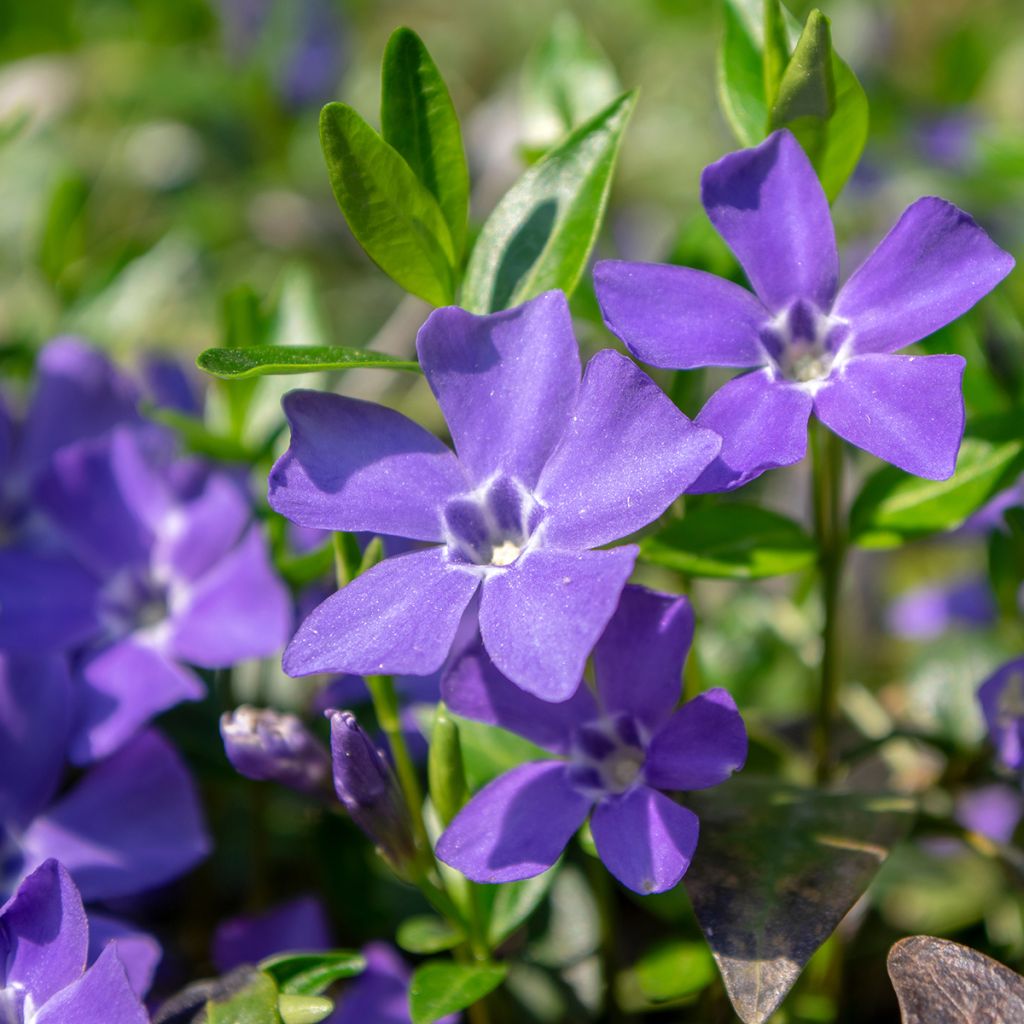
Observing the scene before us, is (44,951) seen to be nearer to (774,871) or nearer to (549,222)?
(774,871)

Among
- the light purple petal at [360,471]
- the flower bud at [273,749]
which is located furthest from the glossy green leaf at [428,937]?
the light purple petal at [360,471]

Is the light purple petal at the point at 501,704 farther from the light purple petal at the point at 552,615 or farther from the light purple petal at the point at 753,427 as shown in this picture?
the light purple petal at the point at 753,427

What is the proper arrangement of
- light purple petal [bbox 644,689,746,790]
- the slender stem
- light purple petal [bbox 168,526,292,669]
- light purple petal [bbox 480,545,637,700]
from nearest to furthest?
1. light purple petal [bbox 480,545,637,700]
2. light purple petal [bbox 644,689,746,790]
3. the slender stem
4. light purple petal [bbox 168,526,292,669]

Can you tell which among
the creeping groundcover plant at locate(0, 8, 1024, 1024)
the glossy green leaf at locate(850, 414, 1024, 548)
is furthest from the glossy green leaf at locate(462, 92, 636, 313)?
the glossy green leaf at locate(850, 414, 1024, 548)

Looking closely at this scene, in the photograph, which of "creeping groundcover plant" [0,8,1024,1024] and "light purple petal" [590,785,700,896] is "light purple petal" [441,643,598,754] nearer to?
"creeping groundcover plant" [0,8,1024,1024]

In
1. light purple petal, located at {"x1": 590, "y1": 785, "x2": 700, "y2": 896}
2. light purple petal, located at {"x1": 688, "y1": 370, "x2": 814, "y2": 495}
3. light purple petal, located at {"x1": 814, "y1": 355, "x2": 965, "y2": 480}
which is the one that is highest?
light purple petal, located at {"x1": 688, "y1": 370, "x2": 814, "y2": 495}

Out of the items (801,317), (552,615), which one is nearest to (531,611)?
(552,615)

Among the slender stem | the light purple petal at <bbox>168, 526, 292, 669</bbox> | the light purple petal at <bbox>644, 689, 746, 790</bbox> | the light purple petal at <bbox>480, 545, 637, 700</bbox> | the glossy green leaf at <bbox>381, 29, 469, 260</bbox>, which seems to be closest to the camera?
the light purple petal at <bbox>480, 545, 637, 700</bbox>
